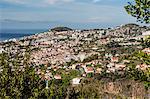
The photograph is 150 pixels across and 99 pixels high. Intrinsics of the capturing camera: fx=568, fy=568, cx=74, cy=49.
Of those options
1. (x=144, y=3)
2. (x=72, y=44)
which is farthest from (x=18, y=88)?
(x=72, y=44)

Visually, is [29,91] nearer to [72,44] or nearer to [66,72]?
[66,72]

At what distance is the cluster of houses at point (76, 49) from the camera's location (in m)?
67.7

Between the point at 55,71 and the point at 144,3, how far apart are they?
3787 cm

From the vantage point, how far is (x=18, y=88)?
25984 mm

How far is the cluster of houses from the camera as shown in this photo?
67694mm

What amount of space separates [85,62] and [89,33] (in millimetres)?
38022

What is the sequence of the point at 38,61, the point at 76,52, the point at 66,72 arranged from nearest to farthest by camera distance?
the point at 66,72 → the point at 38,61 → the point at 76,52

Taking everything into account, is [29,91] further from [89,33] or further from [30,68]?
[89,33]

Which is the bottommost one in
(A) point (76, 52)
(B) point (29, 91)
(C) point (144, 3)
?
(A) point (76, 52)

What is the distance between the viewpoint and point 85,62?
73375 mm

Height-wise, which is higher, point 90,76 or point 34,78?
point 34,78

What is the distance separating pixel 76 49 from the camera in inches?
3455

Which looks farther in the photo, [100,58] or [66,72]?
[100,58]

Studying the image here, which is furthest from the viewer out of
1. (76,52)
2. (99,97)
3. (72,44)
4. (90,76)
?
(72,44)
